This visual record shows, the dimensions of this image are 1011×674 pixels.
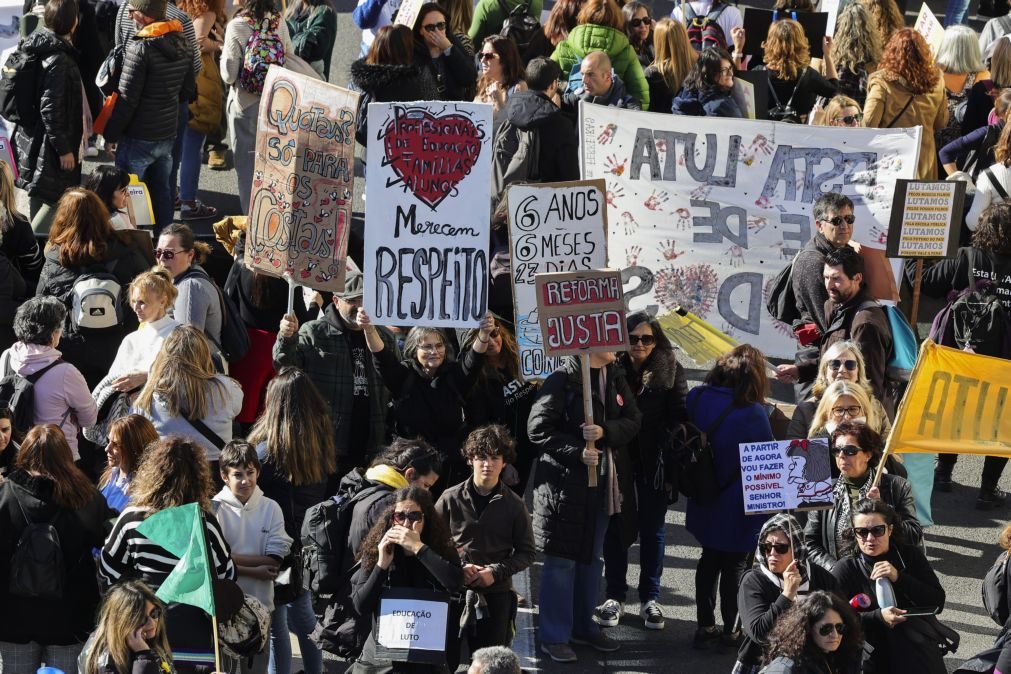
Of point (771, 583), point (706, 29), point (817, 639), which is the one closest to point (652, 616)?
point (771, 583)

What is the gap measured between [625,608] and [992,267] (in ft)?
10.4

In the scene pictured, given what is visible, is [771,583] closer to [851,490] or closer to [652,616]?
[851,490]

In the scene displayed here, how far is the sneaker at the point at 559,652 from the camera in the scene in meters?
8.13

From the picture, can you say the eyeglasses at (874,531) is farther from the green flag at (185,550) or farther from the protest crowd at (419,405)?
the green flag at (185,550)

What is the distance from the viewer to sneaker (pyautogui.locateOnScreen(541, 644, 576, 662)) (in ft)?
26.7

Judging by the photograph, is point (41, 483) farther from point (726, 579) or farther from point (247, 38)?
point (247, 38)

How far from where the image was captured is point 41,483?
22.0ft

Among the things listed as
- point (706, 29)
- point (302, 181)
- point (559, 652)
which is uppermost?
point (706, 29)

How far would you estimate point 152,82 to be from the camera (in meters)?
11.1

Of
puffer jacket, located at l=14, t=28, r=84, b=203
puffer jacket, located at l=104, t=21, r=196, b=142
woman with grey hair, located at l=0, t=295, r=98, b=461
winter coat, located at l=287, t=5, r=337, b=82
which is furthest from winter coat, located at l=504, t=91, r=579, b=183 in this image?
woman with grey hair, located at l=0, t=295, r=98, b=461

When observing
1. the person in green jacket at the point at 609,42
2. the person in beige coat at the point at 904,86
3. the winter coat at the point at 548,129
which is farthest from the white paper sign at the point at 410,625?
the person in beige coat at the point at 904,86

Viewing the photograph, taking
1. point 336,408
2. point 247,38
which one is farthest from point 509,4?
point 336,408

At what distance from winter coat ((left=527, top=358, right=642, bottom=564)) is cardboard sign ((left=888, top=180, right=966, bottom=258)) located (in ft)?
7.19

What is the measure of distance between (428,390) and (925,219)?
3.17 meters
